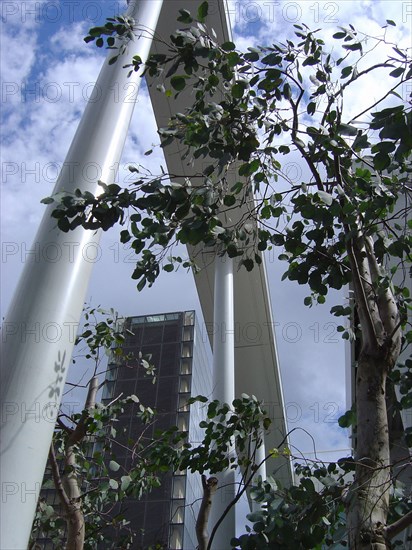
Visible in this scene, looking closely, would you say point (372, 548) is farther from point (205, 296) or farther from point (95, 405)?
point (205, 296)

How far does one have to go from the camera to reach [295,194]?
2623mm

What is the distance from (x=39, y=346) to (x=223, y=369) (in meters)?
5.26

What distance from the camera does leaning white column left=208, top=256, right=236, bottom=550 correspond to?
19.8ft

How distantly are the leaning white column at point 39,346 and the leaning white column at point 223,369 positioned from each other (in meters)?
3.14

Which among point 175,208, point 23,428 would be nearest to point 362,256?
point 175,208

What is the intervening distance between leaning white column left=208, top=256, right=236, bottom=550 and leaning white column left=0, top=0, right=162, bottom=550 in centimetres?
314

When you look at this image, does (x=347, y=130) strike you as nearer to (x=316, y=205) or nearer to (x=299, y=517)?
(x=316, y=205)

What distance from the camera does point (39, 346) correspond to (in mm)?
2021

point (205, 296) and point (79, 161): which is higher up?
point (205, 296)

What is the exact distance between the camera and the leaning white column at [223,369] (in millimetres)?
6043

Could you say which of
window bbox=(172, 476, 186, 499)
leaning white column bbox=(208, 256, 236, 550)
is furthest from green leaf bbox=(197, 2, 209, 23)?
window bbox=(172, 476, 186, 499)

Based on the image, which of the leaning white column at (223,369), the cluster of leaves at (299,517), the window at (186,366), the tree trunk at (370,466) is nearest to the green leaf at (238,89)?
the tree trunk at (370,466)

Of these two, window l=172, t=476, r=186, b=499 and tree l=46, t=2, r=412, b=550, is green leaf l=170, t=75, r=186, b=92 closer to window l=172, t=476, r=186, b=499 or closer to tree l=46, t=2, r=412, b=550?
tree l=46, t=2, r=412, b=550

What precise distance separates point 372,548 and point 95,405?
8.46 ft
